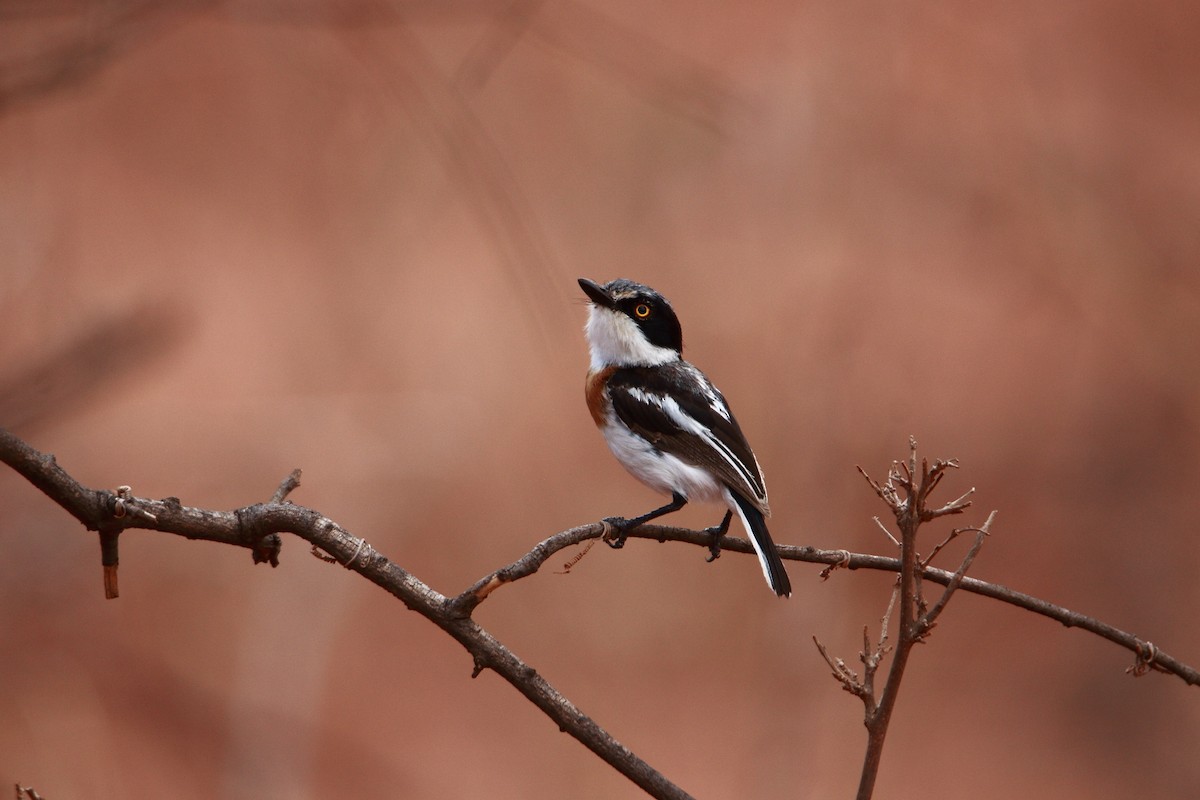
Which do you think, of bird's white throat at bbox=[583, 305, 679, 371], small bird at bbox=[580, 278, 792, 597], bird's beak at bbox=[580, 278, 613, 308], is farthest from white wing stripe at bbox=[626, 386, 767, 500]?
bird's beak at bbox=[580, 278, 613, 308]

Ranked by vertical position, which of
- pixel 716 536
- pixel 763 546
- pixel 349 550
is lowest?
pixel 349 550

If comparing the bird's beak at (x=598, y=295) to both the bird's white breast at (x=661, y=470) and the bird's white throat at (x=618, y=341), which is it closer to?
the bird's white throat at (x=618, y=341)

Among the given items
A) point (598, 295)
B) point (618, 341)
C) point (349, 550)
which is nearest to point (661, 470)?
point (618, 341)

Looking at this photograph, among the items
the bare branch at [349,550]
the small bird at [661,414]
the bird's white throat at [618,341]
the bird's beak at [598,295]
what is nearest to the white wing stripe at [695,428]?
the small bird at [661,414]

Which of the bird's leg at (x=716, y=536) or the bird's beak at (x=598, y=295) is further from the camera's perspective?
the bird's beak at (x=598, y=295)

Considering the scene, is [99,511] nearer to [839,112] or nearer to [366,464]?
[366,464]

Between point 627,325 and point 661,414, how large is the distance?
0.49 metres

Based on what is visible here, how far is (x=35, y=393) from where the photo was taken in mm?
2367

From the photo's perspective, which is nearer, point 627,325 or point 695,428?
point 695,428

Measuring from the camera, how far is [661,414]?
154 inches

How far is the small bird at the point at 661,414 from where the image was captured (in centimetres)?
370

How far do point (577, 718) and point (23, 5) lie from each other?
4.73 feet

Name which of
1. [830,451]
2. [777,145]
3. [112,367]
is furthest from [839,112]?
[112,367]

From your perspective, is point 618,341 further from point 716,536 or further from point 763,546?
point 716,536
